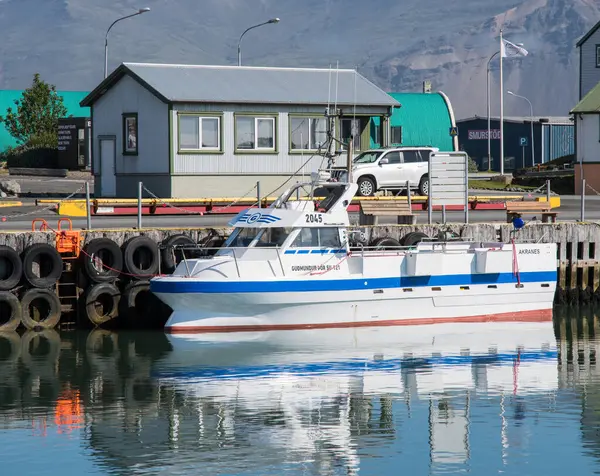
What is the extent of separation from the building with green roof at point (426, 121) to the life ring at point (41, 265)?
1210 inches

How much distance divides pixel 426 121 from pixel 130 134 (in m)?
20.9

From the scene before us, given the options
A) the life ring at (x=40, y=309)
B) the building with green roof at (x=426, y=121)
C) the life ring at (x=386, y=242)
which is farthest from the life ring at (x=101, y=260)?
the building with green roof at (x=426, y=121)

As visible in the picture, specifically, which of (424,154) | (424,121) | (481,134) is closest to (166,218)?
(424,154)

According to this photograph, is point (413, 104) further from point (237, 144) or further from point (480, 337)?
point (480, 337)

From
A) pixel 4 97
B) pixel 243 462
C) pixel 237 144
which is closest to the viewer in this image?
pixel 243 462

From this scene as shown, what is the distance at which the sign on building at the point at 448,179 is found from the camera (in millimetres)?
31406

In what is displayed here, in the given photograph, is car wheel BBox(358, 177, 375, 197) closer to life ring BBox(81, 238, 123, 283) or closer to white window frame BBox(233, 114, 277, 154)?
white window frame BBox(233, 114, 277, 154)

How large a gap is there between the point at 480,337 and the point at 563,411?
7309 mm

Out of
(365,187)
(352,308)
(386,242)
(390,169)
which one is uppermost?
(390,169)

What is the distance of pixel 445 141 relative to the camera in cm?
5647

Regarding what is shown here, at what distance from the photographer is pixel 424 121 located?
57250mm

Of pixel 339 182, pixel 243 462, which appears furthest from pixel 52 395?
pixel 339 182

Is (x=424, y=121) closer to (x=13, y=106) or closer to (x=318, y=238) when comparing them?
(x=13, y=106)

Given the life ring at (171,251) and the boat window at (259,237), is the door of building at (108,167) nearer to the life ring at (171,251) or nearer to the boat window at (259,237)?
the life ring at (171,251)
